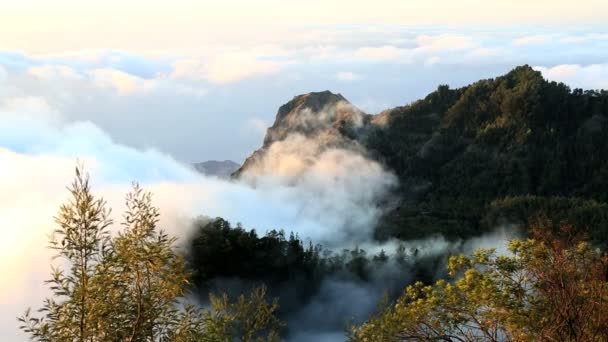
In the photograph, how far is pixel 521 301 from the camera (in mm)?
30188

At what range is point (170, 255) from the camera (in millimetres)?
20062

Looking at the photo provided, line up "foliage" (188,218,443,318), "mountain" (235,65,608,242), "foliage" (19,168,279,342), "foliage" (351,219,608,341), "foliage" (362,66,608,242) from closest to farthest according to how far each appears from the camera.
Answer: "foliage" (19,168,279,342)
"foliage" (351,219,608,341)
"foliage" (188,218,443,318)
"mountain" (235,65,608,242)
"foliage" (362,66,608,242)

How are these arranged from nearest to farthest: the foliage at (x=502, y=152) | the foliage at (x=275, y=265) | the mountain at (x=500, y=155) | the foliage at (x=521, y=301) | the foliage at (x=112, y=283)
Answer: the foliage at (x=112, y=283), the foliage at (x=521, y=301), the foliage at (x=275, y=265), the mountain at (x=500, y=155), the foliage at (x=502, y=152)

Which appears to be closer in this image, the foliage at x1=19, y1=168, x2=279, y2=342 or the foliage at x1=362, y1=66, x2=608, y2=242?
the foliage at x1=19, y1=168, x2=279, y2=342

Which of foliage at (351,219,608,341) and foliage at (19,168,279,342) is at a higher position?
foliage at (19,168,279,342)

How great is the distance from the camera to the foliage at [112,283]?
59.7 ft

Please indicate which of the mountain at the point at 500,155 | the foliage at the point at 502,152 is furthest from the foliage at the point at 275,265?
the foliage at the point at 502,152

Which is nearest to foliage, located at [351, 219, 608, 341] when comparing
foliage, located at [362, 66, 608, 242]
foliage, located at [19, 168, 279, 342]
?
foliage, located at [19, 168, 279, 342]

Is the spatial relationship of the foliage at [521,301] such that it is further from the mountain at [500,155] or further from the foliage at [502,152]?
the foliage at [502,152]

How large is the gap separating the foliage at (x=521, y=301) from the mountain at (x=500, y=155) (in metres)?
107

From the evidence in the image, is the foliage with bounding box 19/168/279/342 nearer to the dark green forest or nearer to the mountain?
the dark green forest

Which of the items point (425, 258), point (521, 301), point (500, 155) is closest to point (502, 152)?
point (500, 155)

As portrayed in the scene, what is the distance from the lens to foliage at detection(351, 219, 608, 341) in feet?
80.9

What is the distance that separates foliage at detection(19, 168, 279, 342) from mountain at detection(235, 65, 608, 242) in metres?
122
